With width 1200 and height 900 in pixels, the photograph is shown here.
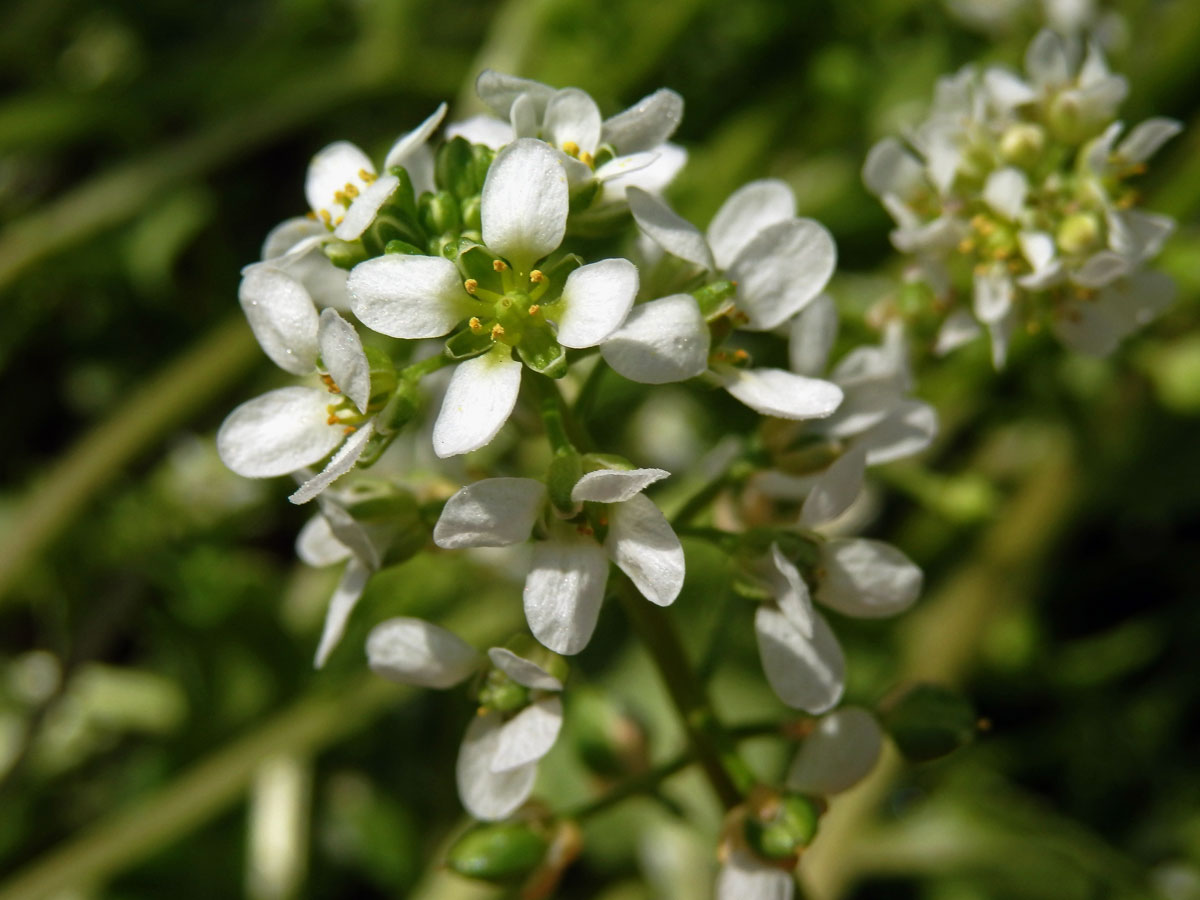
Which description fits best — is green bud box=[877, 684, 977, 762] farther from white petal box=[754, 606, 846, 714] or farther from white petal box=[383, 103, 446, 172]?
white petal box=[383, 103, 446, 172]

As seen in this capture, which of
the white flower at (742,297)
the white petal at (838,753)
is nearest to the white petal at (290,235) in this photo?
the white flower at (742,297)

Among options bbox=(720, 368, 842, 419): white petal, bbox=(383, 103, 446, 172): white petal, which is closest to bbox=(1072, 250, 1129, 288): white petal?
bbox=(720, 368, 842, 419): white petal

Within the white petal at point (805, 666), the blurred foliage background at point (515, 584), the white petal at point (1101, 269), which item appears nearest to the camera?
the white petal at point (805, 666)

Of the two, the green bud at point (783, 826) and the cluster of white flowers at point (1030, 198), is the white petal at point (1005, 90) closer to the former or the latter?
the cluster of white flowers at point (1030, 198)

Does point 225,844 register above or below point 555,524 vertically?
below

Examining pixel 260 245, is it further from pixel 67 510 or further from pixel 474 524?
pixel 474 524

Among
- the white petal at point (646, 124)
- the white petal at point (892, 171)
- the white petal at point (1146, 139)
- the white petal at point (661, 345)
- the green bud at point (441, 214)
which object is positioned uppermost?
the green bud at point (441, 214)

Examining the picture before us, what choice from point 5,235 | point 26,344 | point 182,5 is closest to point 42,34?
point 182,5
